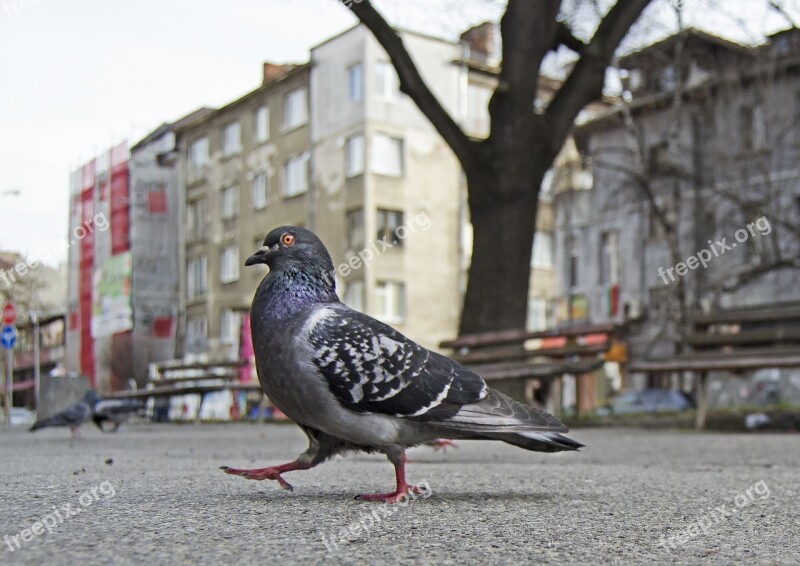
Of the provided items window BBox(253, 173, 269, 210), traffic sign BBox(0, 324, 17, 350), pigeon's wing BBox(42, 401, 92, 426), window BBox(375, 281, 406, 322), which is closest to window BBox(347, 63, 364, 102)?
window BBox(253, 173, 269, 210)

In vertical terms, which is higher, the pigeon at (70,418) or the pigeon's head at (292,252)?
the pigeon's head at (292,252)

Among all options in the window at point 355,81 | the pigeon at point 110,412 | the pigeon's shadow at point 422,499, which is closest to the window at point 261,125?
the window at point 355,81

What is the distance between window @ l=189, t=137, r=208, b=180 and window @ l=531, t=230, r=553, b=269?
50.1ft

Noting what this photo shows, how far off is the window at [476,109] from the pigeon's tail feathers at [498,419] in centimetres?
3480

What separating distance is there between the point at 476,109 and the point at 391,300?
807 centimetres

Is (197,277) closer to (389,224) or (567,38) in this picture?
(389,224)

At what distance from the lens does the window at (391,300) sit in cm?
3612

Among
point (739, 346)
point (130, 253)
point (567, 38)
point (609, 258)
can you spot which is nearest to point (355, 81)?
point (609, 258)

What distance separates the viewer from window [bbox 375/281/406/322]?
3612cm

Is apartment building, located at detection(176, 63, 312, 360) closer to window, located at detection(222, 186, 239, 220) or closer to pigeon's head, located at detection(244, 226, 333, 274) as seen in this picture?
window, located at detection(222, 186, 239, 220)

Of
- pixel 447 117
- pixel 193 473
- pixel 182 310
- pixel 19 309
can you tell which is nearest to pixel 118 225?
pixel 182 310

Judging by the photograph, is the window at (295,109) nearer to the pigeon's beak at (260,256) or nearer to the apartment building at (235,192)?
the apartment building at (235,192)

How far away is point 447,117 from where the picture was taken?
11070 millimetres

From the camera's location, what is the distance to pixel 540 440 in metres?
3.74
